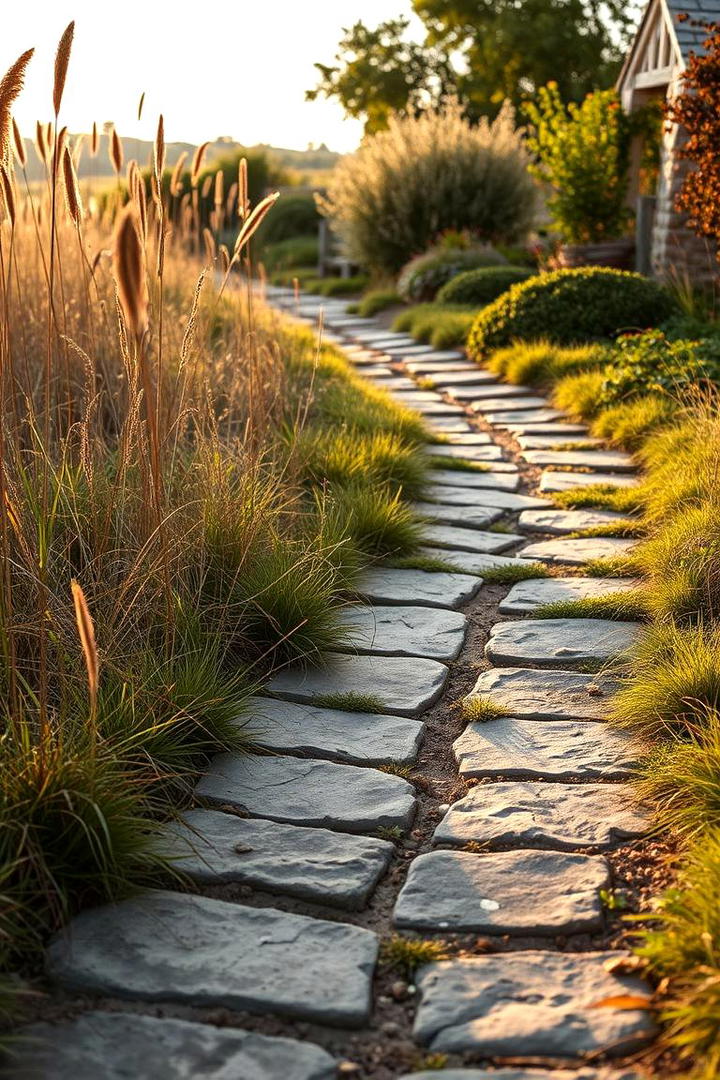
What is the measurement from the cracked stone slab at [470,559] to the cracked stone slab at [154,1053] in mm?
2299

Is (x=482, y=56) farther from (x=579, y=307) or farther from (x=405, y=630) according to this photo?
(x=405, y=630)

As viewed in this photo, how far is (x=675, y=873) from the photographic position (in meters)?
1.97

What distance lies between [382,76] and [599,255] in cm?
1131

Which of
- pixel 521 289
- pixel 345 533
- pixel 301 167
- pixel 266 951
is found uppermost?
pixel 301 167

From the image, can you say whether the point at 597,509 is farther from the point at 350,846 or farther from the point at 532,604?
the point at 350,846

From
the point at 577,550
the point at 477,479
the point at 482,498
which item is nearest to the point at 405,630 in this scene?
the point at 577,550

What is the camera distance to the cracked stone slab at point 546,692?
2723 mm

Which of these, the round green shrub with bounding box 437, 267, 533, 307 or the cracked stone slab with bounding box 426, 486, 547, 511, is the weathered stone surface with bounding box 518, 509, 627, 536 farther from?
the round green shrub with bounding box 437, 267, 533, 307

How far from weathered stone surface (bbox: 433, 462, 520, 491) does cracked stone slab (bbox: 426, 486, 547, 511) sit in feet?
0.10

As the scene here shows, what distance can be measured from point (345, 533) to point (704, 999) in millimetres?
2276

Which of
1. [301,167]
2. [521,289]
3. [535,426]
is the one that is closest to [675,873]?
[535,426]

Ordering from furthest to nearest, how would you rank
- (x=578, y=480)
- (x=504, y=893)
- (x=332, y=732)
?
(x=578, y=480) → (x=332, y=732) → (x=504, y=893)

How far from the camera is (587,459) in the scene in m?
5.17

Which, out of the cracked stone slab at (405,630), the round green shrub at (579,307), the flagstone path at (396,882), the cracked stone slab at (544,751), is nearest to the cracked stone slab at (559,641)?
the flagstone path at (396,882)
